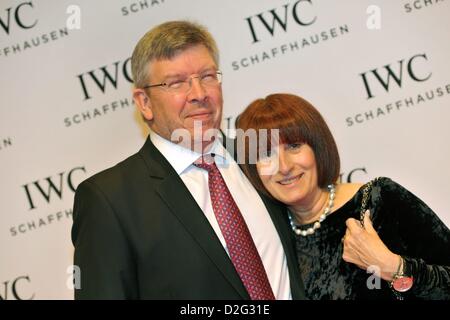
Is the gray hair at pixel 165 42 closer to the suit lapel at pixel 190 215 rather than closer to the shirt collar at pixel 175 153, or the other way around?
the shirt collar at pixel 175 153

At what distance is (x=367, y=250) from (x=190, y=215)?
572 mm

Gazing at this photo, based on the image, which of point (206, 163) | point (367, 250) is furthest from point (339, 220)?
point (206, 163)

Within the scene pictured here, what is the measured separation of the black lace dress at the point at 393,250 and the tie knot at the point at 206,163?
462 millimetres

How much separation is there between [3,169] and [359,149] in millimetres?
1515

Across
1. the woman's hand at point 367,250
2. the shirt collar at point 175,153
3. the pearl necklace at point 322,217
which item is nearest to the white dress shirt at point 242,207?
the shirt collar at point 175,153

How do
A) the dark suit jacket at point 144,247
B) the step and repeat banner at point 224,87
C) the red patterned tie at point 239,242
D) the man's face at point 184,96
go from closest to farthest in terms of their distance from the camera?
1. the dark suit jacket at point 144,247
2. the red patterned tie at point 239,242
3. the man's face at point 184,96
4. the step and repeat banner at point 224,87

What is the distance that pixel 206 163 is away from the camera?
229 centimetres

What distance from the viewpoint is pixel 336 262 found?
2.28m

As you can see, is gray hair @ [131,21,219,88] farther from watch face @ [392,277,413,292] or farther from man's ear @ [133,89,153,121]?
watch face @ [392,277,413,292]

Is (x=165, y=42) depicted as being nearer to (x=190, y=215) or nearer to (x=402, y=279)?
(x=190, y=215)

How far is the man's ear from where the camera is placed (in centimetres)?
231

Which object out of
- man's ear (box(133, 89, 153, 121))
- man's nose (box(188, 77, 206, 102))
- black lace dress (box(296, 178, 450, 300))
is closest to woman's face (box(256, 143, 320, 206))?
black lace dress (box(296, 178, 450, 300))

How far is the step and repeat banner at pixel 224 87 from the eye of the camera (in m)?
2.90
